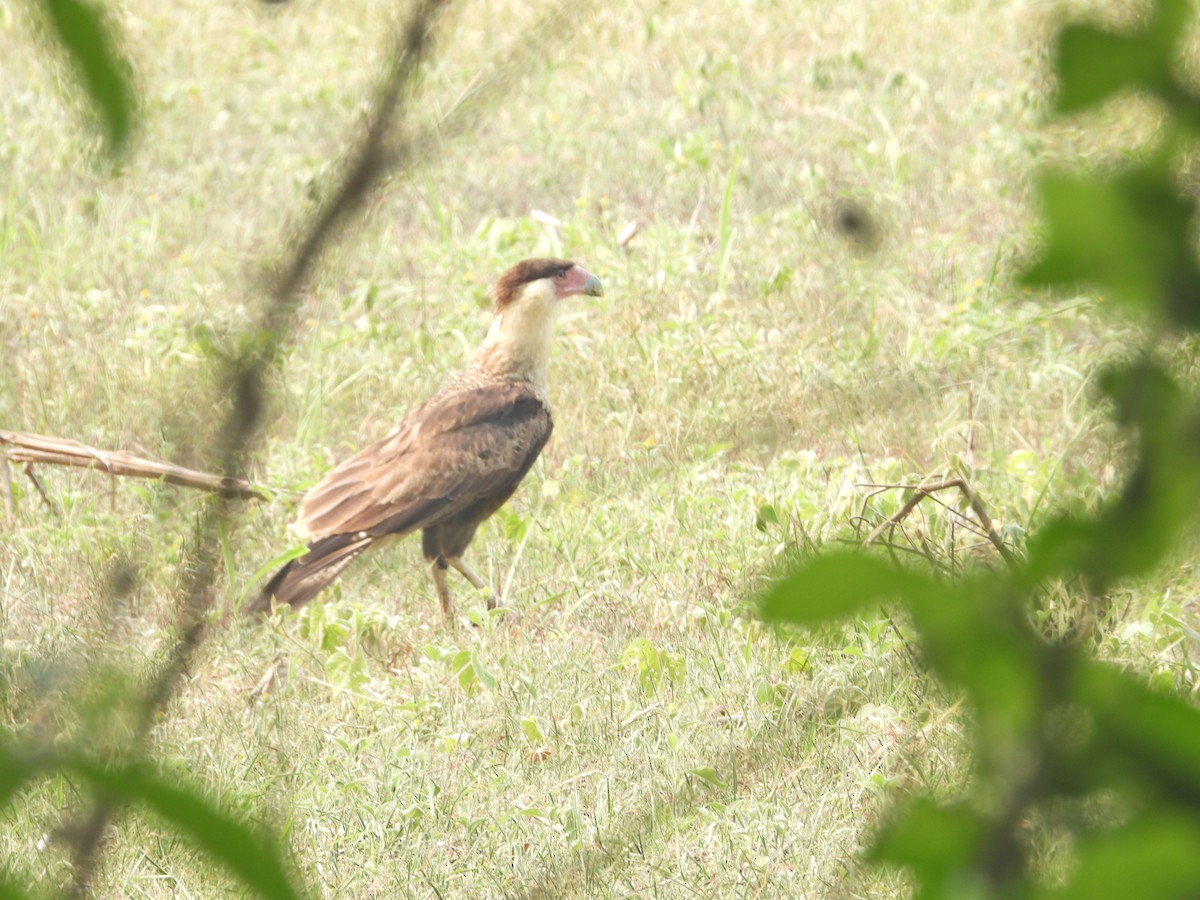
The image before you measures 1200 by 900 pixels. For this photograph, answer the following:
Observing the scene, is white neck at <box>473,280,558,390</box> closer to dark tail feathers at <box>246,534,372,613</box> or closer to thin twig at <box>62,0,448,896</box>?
dark tail feathers at <box>246,534,372,613</box>

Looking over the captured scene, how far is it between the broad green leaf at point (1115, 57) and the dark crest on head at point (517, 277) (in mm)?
6192

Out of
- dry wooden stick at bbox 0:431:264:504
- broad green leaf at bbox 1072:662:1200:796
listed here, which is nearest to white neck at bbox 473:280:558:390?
dry wooden stick at bbox 0:431:264:504

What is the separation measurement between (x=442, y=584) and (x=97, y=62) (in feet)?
17.6

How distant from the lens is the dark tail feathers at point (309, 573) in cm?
587

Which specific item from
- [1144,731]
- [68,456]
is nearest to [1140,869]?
[1144,731]

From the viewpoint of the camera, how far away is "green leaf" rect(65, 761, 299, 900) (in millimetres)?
724

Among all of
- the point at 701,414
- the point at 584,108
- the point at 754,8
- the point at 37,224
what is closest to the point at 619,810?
the point at 701,414

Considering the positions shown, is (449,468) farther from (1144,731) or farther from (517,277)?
(1144,731)

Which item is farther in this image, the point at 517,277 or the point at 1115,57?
the point at 517,277

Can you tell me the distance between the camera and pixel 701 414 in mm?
6914

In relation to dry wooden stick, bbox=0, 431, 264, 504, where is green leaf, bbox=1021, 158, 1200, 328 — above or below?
below

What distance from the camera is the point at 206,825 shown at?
729 millimetres

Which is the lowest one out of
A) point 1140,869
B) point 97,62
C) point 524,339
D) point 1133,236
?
point 1140,869

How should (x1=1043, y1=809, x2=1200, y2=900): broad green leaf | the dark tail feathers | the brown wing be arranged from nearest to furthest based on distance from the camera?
(x1=1043, y1=809, x2=1200, y2=900): broad green leaf, the dark tail feathers, the brown wing
